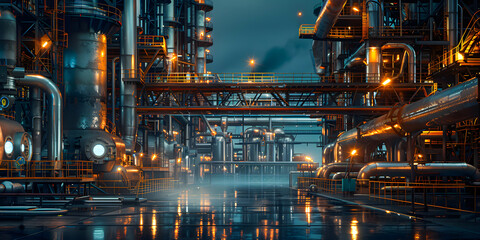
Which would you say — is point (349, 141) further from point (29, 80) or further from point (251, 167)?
point (251, 167)

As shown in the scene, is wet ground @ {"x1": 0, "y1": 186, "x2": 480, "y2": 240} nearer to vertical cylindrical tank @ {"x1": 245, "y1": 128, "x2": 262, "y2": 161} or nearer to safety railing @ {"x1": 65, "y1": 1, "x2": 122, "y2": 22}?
safety railing @ {"x1": 65, "y1": 1, "x2": 122, "y2": 22}

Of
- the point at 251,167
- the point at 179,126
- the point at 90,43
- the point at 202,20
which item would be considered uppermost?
the point at 202,20

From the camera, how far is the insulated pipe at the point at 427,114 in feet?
61.2

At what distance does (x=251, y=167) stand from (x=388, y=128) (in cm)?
4844

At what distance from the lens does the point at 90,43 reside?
32.2 meters

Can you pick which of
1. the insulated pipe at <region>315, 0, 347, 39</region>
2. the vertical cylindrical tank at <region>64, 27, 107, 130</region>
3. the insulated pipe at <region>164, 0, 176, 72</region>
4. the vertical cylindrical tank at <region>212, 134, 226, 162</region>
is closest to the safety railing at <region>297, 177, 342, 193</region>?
the insulated pipe at <region>315, 0, 347, 39</region>

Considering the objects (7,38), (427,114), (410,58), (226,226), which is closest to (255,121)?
(410,58)

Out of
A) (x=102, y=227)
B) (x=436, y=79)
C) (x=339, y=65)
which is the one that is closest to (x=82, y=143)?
(x=102, y=227)

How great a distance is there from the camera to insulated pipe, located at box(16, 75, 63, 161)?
26.0 metres

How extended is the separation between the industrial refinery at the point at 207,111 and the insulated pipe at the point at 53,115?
0.05 m

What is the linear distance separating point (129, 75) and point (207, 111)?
21.4 ft

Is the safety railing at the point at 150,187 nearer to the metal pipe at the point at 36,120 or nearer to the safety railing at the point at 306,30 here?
the metal pipe at the point at 36,120

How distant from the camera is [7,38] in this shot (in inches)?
1040

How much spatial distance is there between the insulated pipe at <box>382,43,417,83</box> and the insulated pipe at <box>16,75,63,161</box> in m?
25.8
